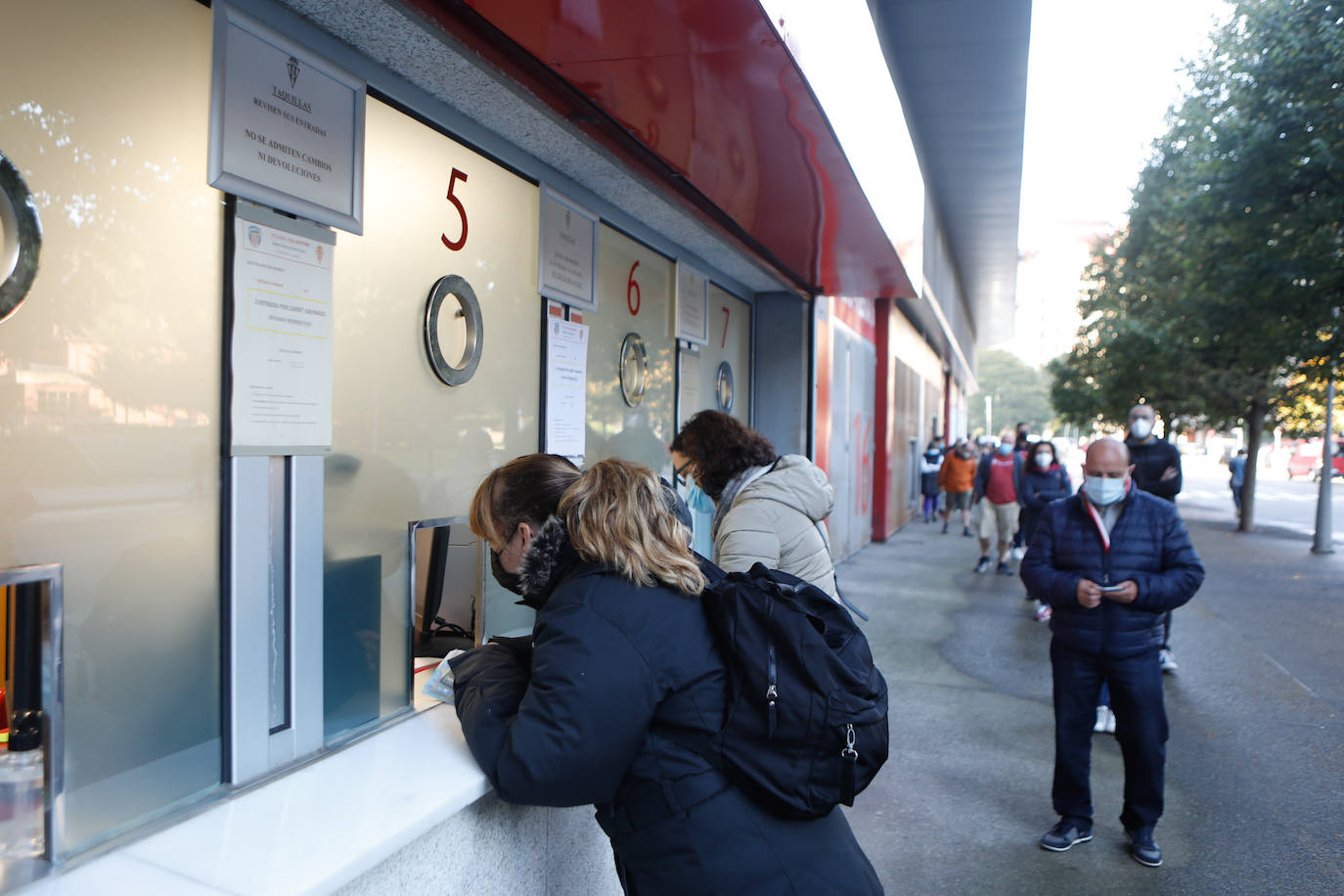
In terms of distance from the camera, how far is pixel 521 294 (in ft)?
12.1

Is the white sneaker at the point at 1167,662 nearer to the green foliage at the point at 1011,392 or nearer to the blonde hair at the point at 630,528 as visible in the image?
the blonde hair at the point at 630,528

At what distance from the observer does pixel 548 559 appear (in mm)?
1887

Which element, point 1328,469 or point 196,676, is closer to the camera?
point 196,676

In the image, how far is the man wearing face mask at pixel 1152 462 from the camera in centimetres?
644

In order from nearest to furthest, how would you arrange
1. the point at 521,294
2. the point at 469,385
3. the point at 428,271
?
the point at 428,271
the point at 469,385
the point at 521,294

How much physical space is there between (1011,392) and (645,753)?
312ft

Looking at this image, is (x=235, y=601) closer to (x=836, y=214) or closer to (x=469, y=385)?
(x=469, y=385)

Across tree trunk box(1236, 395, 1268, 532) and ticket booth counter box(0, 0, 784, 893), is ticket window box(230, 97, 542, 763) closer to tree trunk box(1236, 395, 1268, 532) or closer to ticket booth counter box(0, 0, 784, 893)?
ticket booth counter box(0, 0, 784, 893)

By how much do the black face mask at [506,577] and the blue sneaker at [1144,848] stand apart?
3.19m

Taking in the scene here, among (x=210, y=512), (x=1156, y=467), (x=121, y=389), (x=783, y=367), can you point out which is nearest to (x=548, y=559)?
(x=210, y=512)

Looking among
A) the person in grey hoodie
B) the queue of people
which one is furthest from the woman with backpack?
the queue of people

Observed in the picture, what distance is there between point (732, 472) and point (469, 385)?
41.5 inches

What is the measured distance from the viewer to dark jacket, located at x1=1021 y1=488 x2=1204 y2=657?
365 centimetres

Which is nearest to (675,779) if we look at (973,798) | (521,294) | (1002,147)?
(521,294)
